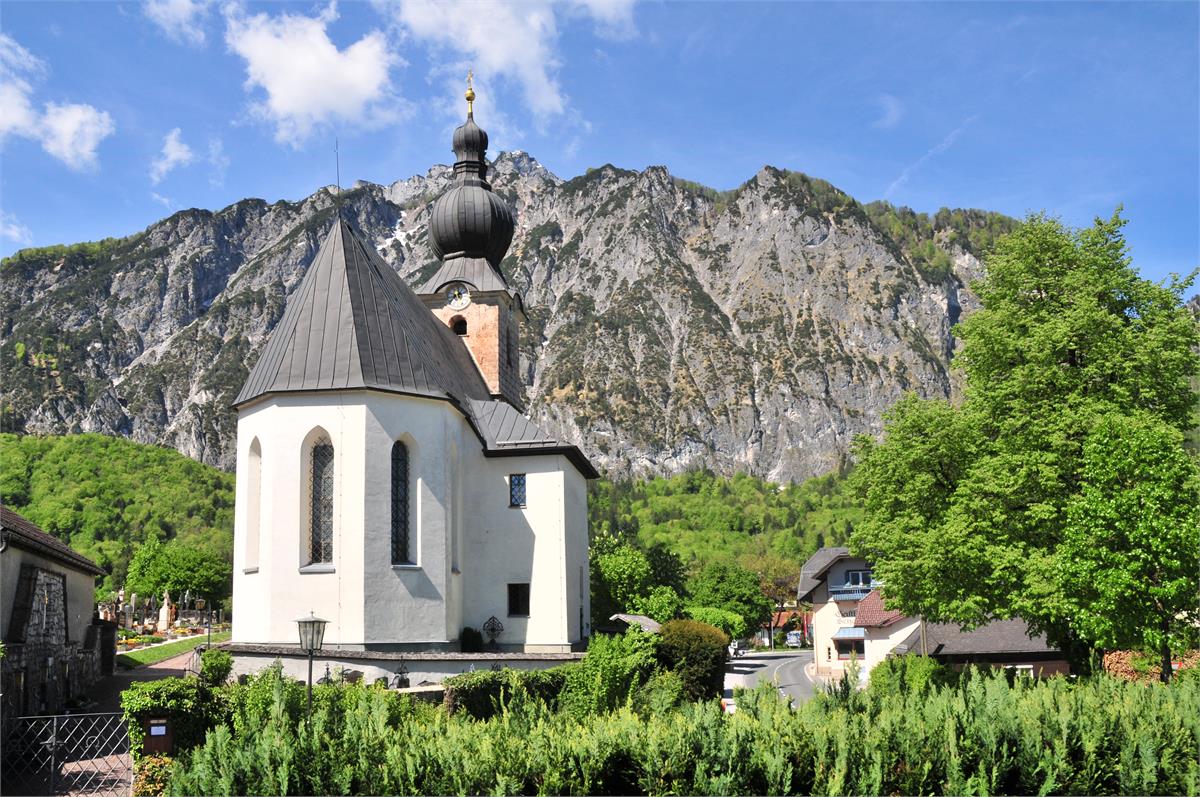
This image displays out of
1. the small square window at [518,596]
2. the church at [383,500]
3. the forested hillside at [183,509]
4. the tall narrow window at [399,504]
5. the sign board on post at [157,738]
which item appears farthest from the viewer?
the forested hillside at [183,509]

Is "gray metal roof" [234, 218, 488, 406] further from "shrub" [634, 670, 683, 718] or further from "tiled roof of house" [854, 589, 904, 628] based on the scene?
"tiled roof of house" [854, 589, 904, 628]

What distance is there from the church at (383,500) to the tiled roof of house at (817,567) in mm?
30792

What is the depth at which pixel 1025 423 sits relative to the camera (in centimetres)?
2355

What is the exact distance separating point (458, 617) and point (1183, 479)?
19722 mm

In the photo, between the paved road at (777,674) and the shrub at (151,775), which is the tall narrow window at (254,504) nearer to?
the shrub at (151,775)

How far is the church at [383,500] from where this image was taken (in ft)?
87.1

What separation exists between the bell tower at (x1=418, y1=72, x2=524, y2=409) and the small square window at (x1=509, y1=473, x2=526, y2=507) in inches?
289

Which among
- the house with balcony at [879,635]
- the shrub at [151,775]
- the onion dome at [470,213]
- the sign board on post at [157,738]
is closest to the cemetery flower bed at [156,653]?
the onion dome at [470,213]

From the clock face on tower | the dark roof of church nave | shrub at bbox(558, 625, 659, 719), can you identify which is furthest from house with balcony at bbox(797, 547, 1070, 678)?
the clock face on tower

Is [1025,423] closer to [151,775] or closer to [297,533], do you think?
[297,533]

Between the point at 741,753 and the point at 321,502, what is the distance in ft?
58.7

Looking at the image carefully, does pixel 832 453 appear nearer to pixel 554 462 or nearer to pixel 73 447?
pixel 73 447

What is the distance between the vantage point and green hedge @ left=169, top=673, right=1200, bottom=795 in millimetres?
11391

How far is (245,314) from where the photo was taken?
643 feet
